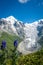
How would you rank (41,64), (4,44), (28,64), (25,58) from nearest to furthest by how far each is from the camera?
(4,44) < (41,64) < (28,64) < (25,58)

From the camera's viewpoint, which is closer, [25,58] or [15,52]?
[15,52]

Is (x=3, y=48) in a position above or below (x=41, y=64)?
above

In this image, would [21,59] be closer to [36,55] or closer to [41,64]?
[36,55]

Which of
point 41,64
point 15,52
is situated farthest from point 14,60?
point 41,64

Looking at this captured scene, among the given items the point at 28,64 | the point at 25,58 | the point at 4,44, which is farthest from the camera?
the point at 25,58

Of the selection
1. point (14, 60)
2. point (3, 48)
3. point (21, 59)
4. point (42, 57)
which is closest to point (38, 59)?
point (42, 57)

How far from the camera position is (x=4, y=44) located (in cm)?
1260

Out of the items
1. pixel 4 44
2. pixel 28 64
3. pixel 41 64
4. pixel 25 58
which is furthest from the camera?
pixel 25 58

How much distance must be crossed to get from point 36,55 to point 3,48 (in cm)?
678

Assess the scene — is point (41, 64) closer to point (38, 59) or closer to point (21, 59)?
point (38, 59)

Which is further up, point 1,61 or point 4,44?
point 4,44

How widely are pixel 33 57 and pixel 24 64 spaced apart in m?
1.28

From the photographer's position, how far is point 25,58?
61.5 feet

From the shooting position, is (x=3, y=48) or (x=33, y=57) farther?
(x=33, y=57)
